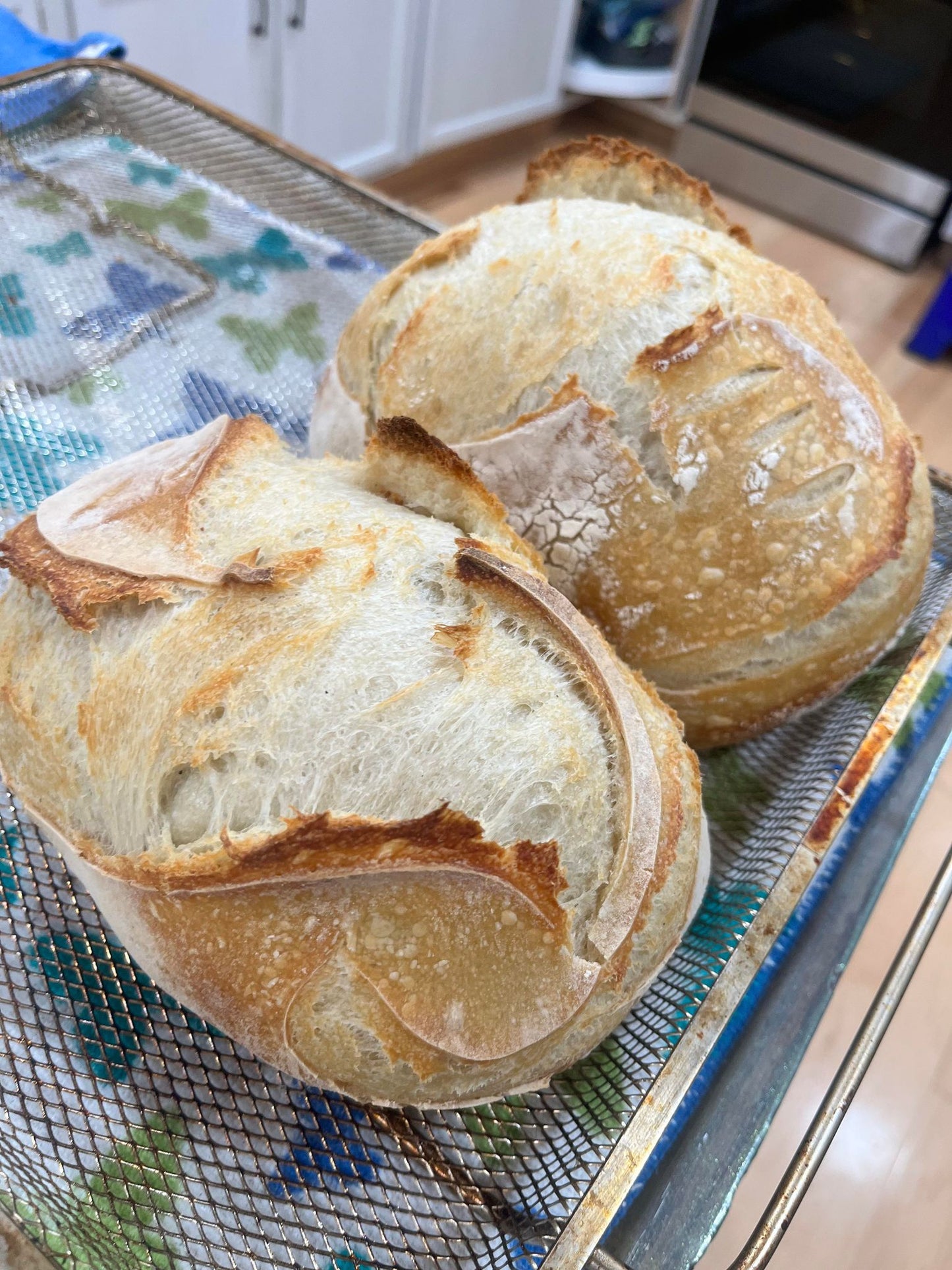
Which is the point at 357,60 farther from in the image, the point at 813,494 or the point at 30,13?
the point at 813,494

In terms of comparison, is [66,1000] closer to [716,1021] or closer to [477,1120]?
[477,1120]

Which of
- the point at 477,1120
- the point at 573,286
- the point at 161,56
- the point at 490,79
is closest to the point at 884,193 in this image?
the point at 490,79

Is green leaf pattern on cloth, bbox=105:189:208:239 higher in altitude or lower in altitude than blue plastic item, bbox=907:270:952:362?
higher

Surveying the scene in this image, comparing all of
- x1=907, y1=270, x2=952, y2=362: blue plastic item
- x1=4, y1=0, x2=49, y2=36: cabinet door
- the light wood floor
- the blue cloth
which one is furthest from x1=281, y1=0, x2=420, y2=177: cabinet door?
the light wood floor

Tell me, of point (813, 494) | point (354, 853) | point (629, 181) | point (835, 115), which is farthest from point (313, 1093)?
point (835, 115)

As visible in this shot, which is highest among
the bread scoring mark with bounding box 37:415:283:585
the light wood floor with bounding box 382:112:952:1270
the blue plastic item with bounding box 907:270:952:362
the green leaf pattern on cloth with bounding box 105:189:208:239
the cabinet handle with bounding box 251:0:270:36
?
the bread scoring mark with bounding box 37:415:283:585

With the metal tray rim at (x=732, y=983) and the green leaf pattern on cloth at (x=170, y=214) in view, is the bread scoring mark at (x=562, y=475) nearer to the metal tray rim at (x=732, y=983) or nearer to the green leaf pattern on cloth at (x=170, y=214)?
the metal tray rim at (x=732, y=983)

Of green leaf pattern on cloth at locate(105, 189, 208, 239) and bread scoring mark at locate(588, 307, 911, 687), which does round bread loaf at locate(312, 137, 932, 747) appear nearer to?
bread scoring mark at locate(588, 307, 911, 687)
